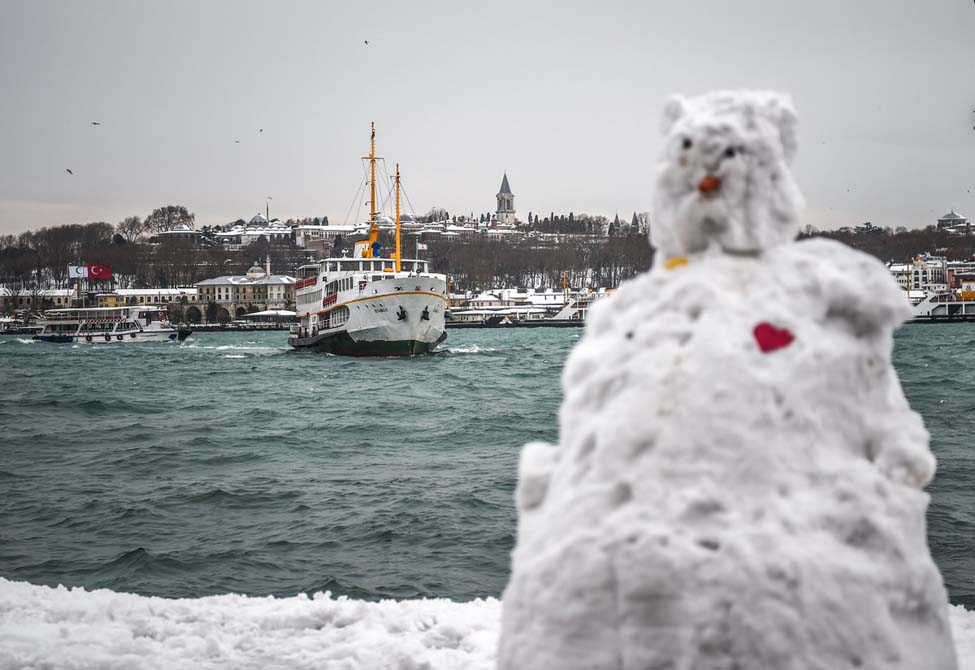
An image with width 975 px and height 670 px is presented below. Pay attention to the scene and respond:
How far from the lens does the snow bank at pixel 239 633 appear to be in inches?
195

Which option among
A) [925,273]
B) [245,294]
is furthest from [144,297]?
[925,273]

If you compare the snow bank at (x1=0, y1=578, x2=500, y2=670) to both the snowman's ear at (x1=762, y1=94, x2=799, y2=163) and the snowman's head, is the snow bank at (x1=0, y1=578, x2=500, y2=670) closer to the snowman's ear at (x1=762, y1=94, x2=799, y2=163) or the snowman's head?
the snowman's head

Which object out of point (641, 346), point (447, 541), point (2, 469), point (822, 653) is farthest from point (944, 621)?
→ point (2, 469)

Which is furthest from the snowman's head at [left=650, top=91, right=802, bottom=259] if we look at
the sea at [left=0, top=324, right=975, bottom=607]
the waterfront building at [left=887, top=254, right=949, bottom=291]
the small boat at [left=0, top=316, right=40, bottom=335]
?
the waterfront building at [left=887, top=254, right=949, bottom=291]

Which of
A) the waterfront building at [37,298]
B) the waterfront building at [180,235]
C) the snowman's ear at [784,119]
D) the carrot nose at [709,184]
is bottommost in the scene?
the waterfront building at [37,298]

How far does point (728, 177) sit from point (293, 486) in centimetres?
1089

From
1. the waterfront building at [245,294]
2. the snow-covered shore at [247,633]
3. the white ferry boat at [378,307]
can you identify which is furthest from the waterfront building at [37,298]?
the snow-covered shore at [247,633]

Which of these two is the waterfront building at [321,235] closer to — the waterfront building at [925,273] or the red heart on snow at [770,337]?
the waterfront building at [925,273]

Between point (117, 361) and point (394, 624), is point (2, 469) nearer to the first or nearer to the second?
point (394, 624)

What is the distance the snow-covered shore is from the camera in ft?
16.2

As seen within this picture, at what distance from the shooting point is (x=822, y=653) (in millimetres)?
2334

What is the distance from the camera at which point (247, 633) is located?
5.41 meters

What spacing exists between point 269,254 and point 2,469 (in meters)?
149

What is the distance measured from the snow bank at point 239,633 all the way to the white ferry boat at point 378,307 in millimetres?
36868
